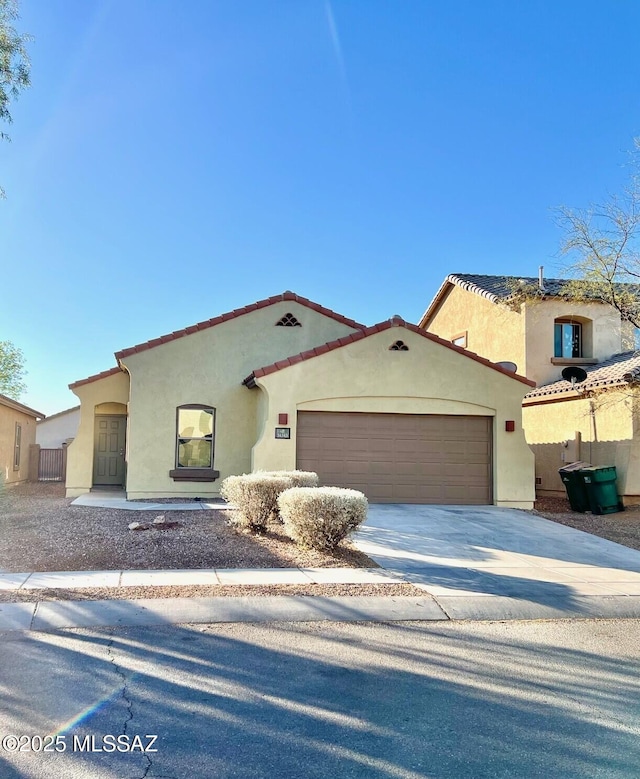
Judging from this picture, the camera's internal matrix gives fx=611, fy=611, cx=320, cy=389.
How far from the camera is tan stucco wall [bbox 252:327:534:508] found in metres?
14.2

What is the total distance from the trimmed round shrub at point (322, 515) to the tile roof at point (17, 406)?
45.3ft

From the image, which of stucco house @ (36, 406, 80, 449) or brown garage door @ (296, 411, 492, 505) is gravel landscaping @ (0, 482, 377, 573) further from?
stucco house @ (36, 406, 80, 449)

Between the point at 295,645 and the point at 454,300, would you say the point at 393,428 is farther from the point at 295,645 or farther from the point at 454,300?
the point at 454,300

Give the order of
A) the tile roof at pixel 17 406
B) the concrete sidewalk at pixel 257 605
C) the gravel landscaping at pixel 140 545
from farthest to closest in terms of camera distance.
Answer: the tile roof at pixel 17 406
the gravel landscaping at pixel 140 545
the concrete sidewalk at pixel 257 605

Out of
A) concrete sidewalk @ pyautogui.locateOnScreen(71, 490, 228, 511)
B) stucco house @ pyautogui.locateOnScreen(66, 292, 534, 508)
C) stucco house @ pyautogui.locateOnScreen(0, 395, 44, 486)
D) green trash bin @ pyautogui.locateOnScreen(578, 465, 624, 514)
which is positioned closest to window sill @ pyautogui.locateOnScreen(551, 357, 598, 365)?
stucco house @ pyautogui.locateOnScreen(66, 292, 534, 508)

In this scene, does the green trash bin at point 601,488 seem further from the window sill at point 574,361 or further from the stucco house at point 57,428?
the stucco house at point 57,428

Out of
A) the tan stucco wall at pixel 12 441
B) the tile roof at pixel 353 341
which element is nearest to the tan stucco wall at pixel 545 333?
the tile roof at pixel 353 341

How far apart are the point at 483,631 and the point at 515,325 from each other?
15.7m

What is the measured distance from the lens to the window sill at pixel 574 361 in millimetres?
20094

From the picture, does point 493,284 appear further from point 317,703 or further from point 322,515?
point 317,703

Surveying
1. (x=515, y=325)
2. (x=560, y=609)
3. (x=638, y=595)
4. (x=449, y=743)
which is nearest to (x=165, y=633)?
(x=449, y=743)

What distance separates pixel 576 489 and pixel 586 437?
7.87 ft

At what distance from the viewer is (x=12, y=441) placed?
68.6 feet

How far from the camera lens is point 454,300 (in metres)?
24.5
